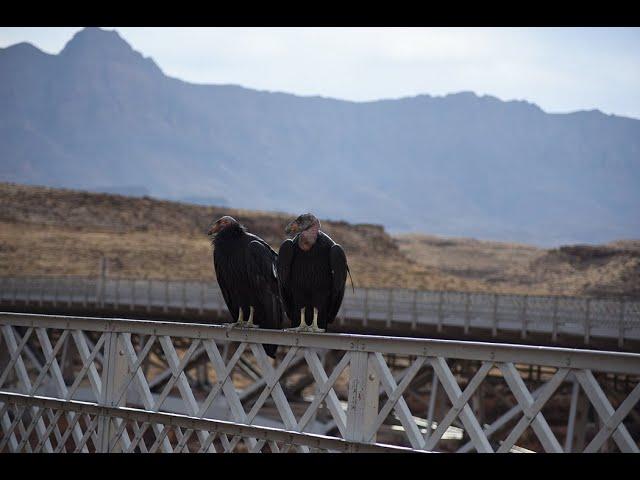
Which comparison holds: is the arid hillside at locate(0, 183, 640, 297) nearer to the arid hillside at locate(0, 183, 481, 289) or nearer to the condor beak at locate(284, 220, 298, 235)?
the arid hillside at locate(0, 183, 481, 289)

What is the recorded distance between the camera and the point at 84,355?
13219mm

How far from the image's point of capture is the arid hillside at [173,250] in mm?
83812

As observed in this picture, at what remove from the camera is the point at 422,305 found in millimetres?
38844

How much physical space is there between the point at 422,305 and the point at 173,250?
51994 millimetres

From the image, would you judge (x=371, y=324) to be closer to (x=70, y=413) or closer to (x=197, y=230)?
(x=70, y=413)

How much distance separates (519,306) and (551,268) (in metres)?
76.5

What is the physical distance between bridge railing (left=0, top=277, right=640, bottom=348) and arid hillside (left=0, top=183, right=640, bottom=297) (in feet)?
91.2

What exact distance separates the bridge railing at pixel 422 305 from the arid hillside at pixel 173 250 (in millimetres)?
27784

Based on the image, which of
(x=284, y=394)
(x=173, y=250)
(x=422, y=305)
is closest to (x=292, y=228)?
(x=284, y=394)

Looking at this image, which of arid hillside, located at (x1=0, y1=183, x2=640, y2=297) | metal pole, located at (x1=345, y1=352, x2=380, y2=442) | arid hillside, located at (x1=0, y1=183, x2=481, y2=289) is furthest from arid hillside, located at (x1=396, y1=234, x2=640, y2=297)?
metal pole, located at (x1=345, y1=352, x2=380, y2=442)

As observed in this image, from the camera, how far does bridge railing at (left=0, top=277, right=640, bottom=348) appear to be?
109ft

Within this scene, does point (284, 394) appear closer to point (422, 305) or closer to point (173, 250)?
point (422, 305)

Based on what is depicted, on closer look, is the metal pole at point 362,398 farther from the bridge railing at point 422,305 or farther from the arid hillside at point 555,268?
the arid hillside at point 555,268
